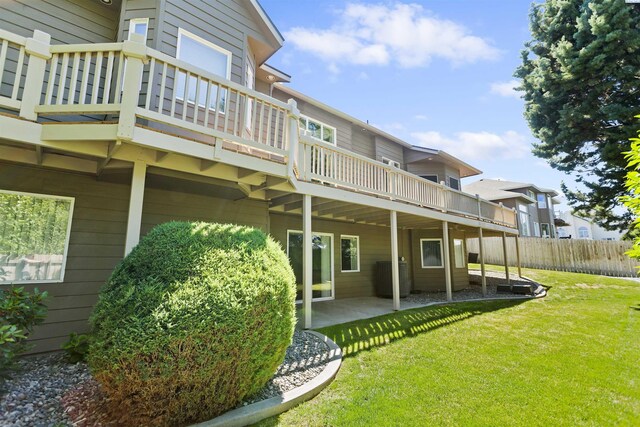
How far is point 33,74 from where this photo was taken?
3.50 metres

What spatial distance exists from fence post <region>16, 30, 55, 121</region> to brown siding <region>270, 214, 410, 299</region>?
5703mm

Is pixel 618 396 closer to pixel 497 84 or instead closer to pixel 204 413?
pixel 204 413

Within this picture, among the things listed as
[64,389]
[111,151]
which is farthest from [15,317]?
[111,151]

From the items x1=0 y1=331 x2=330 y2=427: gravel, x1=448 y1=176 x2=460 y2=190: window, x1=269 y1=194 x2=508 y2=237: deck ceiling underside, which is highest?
x1=448 y1=176 x2=460 y2=190: window

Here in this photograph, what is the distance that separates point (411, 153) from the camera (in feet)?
45.5

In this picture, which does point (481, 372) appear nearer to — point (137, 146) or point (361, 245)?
point (137, 146)

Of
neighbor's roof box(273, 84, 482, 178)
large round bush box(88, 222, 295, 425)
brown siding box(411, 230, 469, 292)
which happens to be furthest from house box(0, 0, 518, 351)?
brown siding box(411, 230, 469, 292)

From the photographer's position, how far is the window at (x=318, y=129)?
10.3m

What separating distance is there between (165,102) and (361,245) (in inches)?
306

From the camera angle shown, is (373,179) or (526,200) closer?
(373,179)

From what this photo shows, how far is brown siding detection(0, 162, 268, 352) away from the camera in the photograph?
15.0 feet

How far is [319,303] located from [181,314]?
22.1ft

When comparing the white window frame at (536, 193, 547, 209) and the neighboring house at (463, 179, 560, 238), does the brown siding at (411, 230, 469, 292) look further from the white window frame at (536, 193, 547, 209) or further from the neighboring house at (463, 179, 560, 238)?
the white window frame at (536, 193, 547, 209)

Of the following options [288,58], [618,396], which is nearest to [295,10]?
[288,58]
